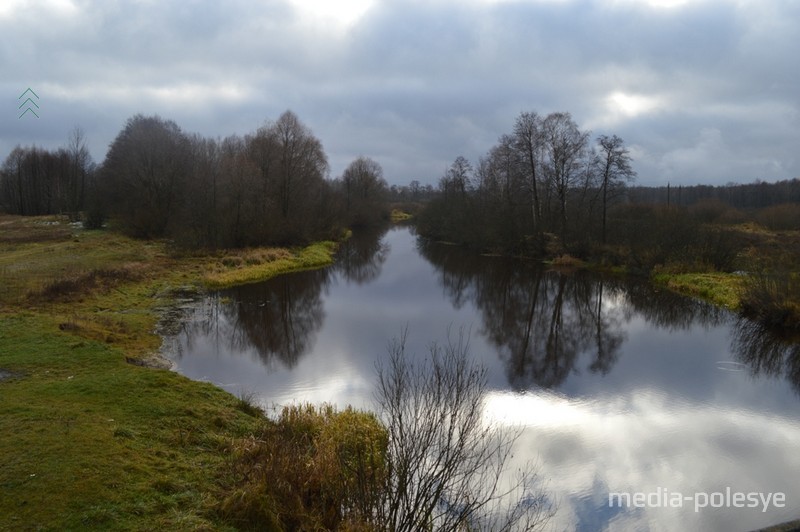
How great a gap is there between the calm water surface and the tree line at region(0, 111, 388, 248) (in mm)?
10719

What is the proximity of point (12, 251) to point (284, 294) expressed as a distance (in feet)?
57.7

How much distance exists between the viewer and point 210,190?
36.4 metres

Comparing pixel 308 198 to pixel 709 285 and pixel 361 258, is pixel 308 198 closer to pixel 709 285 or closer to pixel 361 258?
pixel 361 258

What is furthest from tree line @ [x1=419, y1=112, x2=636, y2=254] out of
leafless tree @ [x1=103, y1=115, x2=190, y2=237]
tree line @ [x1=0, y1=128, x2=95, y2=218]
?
tree line @ [x1=0, y1=128, x2=95, y2=218]

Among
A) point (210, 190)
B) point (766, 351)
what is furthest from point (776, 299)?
point (210, 190)

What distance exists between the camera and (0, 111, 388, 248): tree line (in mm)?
35906

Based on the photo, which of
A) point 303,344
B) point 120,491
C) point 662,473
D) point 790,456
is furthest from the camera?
point 303,344

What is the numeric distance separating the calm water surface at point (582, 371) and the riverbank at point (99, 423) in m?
1.92

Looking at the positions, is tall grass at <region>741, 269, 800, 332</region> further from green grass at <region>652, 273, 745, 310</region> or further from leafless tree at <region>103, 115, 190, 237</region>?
leafless tree at <region>103, 115, 190, 237</region>

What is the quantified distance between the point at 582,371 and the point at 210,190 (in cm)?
2940

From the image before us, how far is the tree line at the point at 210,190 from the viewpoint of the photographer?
35.9 m

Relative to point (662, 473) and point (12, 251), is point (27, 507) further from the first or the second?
point (12, 251)

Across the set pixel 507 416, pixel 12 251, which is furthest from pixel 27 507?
pixel 12 251

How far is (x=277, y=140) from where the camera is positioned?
145ft
